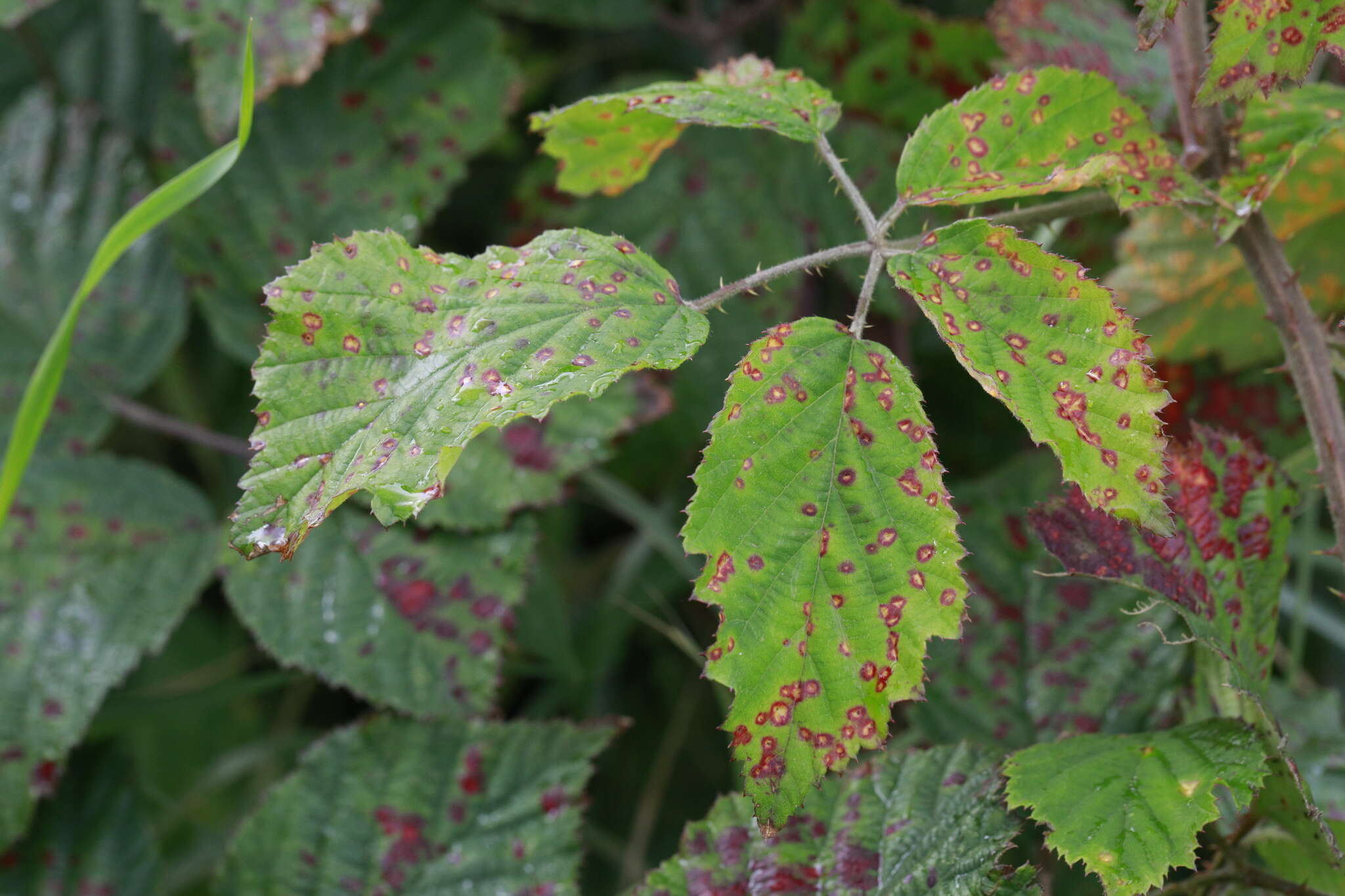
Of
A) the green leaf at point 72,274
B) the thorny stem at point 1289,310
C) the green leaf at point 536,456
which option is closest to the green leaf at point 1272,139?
the thorny stem at point 1289,310

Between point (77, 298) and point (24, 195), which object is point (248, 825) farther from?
point (24, 195)

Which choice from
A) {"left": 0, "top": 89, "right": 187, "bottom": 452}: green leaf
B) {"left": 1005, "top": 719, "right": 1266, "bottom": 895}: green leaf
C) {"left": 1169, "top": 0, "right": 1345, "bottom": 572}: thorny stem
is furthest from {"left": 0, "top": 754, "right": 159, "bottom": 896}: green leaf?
{"left": 1169, "top": 0, "right": 1345, "bottom": 572}: thorny stem

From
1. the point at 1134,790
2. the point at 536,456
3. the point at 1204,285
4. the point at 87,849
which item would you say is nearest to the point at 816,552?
the point at 1134,790

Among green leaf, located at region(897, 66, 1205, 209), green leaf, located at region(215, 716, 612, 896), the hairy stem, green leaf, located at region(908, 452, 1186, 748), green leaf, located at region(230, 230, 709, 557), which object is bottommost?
green leaf, located at region(215, 716, 612, 896)

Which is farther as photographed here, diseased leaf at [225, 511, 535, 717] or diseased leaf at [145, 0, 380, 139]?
diseased leaf at [145, 0, 380, 139]

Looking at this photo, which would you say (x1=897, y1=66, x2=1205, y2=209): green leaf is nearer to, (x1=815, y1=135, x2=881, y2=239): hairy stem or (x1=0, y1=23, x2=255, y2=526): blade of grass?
(x1=815, y1=135, x2=881, y2=239): hairy stem

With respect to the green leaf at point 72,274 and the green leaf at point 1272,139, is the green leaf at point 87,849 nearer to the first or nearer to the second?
the green leaf at point 72,274
